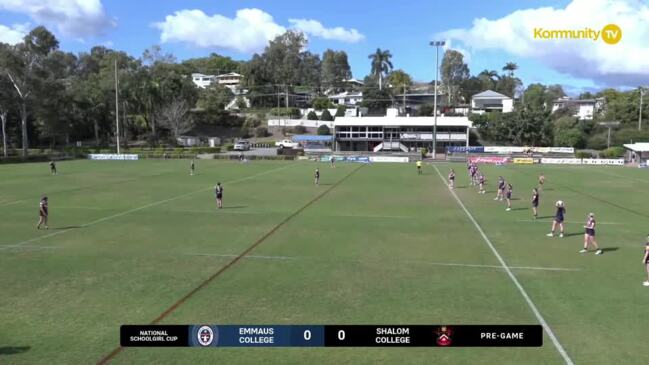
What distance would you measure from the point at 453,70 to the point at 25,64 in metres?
135

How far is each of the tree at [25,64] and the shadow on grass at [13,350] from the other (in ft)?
257

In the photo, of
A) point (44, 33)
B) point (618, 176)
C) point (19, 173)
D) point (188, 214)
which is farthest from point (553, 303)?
point (44, 33)

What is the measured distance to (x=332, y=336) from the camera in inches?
352

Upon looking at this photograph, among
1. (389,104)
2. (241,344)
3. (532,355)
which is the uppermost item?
(389,104)

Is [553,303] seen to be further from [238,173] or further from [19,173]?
[19,173]

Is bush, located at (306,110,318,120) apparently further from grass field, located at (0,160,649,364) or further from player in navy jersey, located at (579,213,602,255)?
player in navy jersey, located at (579,213,602,255)

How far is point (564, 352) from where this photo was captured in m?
10.4

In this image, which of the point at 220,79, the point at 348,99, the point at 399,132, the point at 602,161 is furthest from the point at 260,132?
the point at 220,79

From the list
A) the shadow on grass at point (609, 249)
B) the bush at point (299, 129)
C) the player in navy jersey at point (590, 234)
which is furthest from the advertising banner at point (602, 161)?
the bush at point (299, 129)

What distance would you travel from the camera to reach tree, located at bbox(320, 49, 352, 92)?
7185 inches

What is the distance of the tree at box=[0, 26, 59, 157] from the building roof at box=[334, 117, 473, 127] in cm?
5665

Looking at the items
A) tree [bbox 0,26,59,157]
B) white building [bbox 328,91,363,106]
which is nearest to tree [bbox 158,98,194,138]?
tree [bbox 0,26,59,157]

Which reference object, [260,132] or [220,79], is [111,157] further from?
[220,79]

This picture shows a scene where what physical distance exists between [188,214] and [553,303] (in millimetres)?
19865
